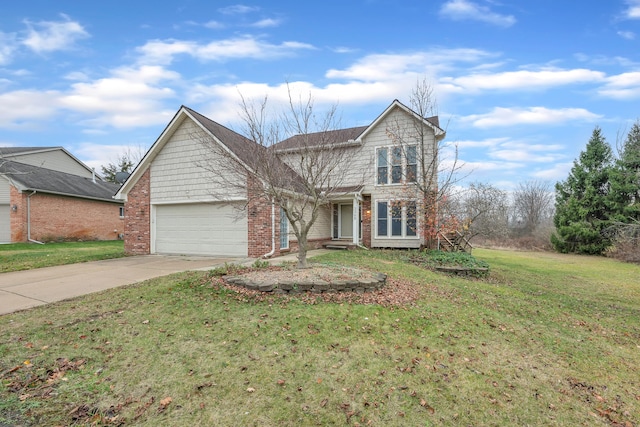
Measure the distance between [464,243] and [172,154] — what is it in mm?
14026

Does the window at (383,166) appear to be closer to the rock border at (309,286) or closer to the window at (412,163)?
the window at (412,163)

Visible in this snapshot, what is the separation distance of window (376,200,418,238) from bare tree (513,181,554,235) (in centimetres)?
→ 2849

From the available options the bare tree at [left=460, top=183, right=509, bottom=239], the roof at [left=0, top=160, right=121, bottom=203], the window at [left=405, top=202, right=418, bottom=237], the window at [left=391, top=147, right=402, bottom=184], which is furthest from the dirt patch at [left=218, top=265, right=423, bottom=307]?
the roof at [left=0, top=160, right=121, bottom=203]

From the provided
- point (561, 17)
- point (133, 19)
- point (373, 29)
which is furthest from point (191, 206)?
point (561, 17)

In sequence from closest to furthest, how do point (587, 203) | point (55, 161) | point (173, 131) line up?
point (173, 131) → point (587, 203) → point (55, 161)

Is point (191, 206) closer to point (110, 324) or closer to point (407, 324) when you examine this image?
point (110, 324)

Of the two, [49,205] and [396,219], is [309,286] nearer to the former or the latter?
[396,219]

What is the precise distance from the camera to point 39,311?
532 centimetres

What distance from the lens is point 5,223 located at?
1809 centimetres

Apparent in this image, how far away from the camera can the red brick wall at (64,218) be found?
17.7m

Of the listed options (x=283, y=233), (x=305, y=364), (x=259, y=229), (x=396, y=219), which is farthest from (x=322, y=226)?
(x=305, y=364)

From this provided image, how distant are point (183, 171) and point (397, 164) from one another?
9898mm

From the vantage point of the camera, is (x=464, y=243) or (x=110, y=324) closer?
(x=110, y=324)

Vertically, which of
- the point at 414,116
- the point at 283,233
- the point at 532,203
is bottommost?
the point at 283,233
